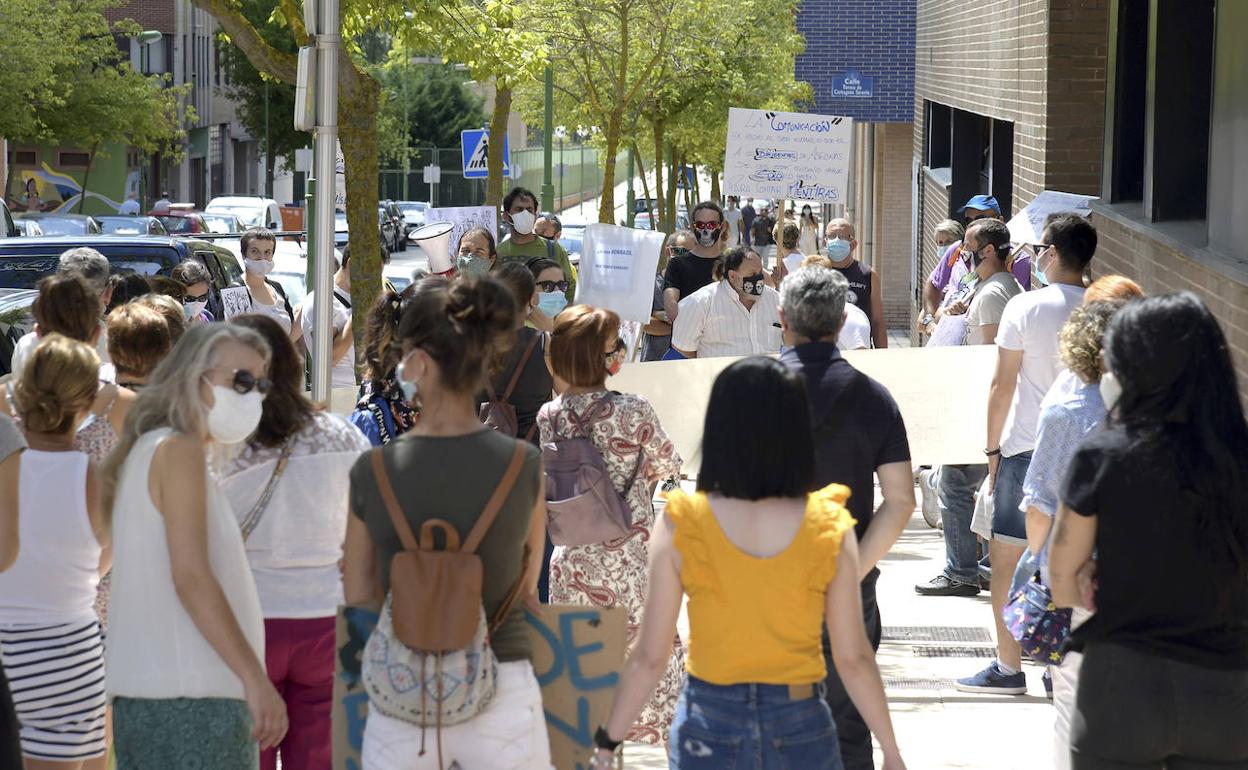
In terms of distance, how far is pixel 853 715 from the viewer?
5203 mm

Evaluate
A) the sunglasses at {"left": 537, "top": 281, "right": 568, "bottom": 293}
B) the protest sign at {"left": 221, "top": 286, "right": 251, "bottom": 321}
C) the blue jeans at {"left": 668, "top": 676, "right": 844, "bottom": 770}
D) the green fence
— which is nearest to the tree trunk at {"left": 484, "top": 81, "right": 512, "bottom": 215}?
the protest sign at {"left": 221, "top": 286, "right": 251, "bottom": 321}

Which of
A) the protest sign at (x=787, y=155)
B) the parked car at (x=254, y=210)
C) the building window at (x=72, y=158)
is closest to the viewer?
the protest sign at (x=787, y=155)

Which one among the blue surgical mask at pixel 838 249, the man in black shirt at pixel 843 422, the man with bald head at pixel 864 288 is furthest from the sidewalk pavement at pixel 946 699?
the blue surgical mask at pixel 838 249

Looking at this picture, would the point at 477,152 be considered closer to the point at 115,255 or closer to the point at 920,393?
the point at 115,255

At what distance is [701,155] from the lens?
43.2 metres

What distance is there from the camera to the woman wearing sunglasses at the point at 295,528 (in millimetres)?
4539

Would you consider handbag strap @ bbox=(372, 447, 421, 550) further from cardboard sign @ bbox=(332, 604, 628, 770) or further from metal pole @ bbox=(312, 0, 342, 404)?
metal pole @ bbox=(312, 0, 342, 404)

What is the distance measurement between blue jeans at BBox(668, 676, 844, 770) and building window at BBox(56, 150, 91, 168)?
2204 inches

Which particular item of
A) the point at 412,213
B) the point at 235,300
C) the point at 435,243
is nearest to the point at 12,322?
the point at 235,300

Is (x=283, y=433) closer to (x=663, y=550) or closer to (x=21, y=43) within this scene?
(x=663, y=550)

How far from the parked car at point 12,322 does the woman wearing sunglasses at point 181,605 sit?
6117 millimetres

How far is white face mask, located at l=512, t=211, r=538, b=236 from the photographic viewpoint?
468 inches

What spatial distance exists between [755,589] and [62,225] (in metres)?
28.7

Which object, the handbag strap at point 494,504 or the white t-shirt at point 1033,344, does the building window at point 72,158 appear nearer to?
the white t-shirt at point 1033,344
